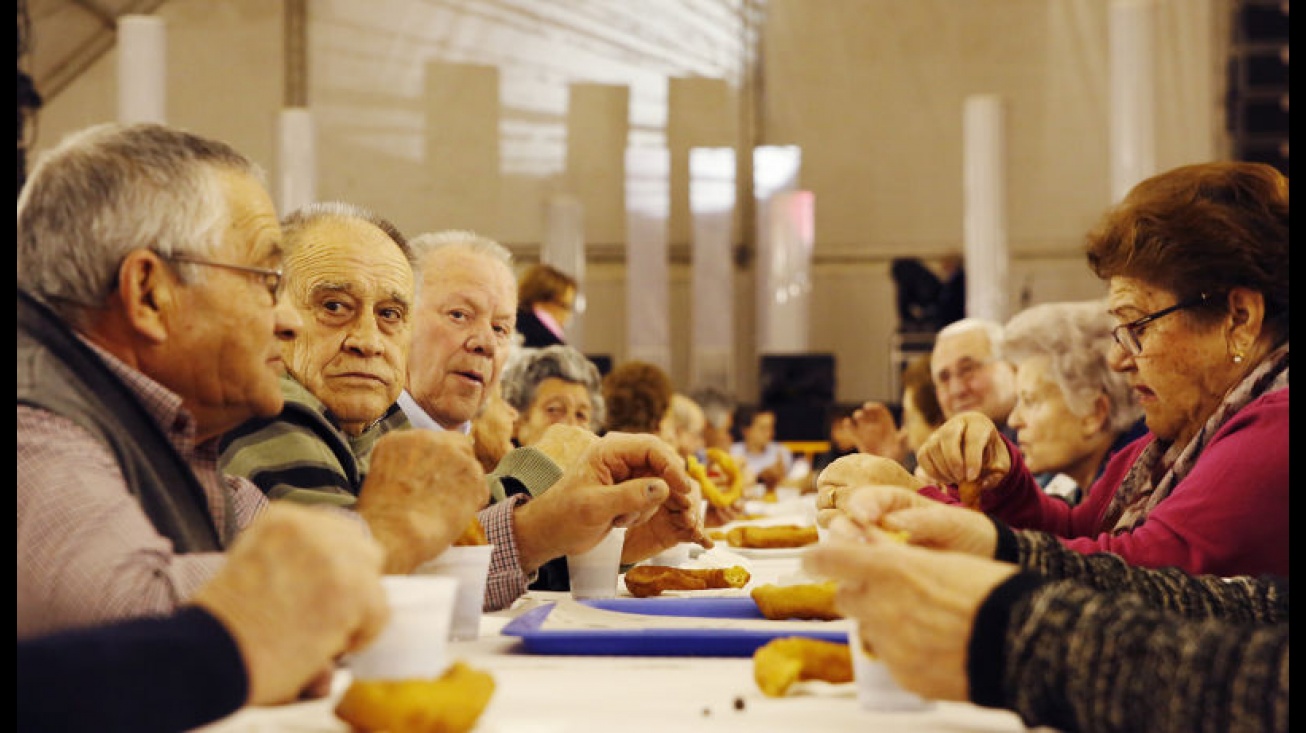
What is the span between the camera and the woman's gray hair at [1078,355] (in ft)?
13.1

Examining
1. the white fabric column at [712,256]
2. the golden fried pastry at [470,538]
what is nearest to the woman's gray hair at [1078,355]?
the golden fried pastry at [470,538]

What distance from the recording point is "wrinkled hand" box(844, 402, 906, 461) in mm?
6371

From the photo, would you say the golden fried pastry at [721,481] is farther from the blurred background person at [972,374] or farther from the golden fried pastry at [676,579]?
the golden fried pastry at [676,579]

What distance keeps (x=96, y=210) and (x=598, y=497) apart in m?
0.95

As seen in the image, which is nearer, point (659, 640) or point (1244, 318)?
point (659, 640)

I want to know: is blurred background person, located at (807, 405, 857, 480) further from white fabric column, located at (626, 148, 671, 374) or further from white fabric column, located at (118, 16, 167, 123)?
white fabric column, located at (118, 16, 167, 123)

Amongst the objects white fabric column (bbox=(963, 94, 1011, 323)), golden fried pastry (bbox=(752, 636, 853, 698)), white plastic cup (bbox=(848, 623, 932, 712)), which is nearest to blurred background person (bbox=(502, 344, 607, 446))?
golden fried pastry (bbox=(752, 636, 853, 698))

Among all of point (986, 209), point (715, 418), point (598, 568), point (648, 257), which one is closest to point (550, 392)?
point (598, 568)

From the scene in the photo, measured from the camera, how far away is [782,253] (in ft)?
46.7

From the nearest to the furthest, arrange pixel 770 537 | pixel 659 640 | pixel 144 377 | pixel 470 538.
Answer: pixel 144 377 → pixel 659 640 → pixel 470 538 → pixel 770 537

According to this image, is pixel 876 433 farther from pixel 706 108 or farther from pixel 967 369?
pixel 706 108

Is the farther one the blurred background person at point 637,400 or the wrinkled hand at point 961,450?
the blurred background person at point 637,400

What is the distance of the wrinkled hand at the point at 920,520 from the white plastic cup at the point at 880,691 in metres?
0.19

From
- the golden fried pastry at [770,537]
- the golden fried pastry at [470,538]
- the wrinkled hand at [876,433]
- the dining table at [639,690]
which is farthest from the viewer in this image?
the wrinkled hand at [876,433]
